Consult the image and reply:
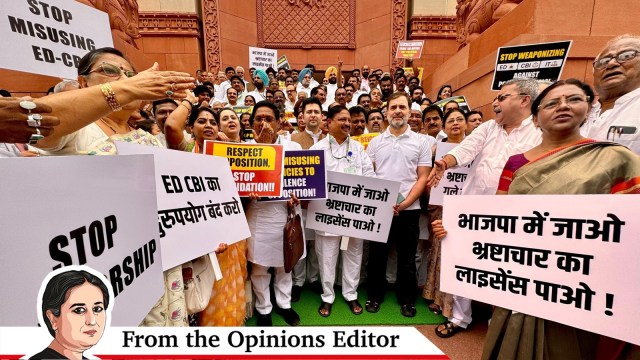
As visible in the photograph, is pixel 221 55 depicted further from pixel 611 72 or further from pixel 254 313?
pixel 611 72

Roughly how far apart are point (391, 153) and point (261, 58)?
309 inches

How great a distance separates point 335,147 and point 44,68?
2182mm

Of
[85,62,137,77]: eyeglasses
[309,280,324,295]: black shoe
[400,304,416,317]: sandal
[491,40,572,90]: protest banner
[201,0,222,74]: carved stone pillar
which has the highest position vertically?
[201,0,222,74]: carved stone pillar

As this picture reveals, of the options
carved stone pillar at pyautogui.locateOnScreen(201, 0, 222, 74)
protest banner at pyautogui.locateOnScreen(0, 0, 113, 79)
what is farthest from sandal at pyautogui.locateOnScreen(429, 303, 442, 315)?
carved stone pillar at pyautogui.locateOnScreen(201, 0, 222, 74)

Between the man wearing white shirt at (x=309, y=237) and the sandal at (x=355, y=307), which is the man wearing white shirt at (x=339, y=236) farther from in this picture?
the man wearing white shirt at (x=309, y=237)

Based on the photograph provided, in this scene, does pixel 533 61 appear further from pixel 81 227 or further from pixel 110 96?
pixel 81 227

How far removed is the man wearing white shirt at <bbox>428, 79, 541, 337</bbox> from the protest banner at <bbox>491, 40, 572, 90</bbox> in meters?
1.01

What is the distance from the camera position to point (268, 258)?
2.41 m

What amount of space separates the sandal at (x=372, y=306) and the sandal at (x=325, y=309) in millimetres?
391

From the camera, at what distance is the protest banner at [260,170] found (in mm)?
2127

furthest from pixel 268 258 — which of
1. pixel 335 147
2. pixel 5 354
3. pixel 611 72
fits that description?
pixel 611 72

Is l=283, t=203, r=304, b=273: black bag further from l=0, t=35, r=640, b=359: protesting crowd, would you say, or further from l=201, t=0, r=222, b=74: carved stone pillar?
l=201, t=0, r=222, b=74: carved stone pillar

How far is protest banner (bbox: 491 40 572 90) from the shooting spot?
8.75 feet

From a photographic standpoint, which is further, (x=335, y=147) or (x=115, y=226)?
(x=335, y=147)
